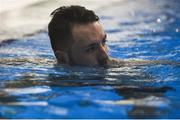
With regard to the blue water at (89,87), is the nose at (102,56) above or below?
above

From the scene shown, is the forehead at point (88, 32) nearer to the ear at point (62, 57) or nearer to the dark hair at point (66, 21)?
the dark hair at point (66, 21)

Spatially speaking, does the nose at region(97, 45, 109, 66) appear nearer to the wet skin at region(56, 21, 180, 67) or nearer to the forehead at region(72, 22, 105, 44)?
the wet skin at region(56, 21, 180, 67)

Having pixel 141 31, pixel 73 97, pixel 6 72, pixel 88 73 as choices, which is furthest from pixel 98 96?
pixel 141 31

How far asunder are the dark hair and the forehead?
0.05 meters

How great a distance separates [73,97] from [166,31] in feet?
17.4

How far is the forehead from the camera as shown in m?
4.77

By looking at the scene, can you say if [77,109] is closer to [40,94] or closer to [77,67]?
[40,94]

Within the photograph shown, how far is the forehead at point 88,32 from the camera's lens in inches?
188

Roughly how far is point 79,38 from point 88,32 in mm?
117

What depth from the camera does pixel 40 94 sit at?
13.0 feet

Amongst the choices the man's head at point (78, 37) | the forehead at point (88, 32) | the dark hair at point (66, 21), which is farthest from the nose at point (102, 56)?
the dark hair at point (66, 21)

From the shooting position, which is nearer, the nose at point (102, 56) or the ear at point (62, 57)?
the nose at point (102, 56)

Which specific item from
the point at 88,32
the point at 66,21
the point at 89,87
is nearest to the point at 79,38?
the point at 88,32

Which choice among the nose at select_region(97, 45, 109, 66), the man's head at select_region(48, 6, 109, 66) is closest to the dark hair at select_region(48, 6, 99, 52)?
the man's head at select_region(48, 6, 109, 66)
